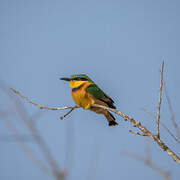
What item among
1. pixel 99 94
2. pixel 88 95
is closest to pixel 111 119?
pixel 99 94

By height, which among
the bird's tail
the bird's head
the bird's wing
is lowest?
the bird's tail

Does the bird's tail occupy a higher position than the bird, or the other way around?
the bird

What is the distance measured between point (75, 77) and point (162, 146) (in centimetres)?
366

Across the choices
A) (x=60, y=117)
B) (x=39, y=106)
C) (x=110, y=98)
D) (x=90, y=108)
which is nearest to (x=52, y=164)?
(x=39, y=106)

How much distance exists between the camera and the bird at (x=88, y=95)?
6566mm

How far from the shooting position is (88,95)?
6.61 metres

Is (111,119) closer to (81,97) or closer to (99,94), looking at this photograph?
(99,94)

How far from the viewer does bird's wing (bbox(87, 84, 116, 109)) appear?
265 inches

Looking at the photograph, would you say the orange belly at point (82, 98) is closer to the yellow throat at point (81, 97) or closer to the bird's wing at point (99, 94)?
the yellow throat at point (81, 97)

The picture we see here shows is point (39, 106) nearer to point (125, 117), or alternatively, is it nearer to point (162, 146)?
point (125, 117)


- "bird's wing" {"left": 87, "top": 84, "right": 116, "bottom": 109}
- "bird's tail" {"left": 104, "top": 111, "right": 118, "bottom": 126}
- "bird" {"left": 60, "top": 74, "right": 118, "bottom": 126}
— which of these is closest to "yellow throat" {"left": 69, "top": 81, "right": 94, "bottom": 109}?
"bird" {"left": 60, "top": 74, "right": 118, "bottom": 126}

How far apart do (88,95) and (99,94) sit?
323 millimetres

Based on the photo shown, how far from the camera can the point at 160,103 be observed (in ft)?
12.4

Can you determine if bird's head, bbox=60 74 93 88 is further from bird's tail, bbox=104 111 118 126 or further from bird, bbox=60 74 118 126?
bird's tail, bbox=104 111 118 126
